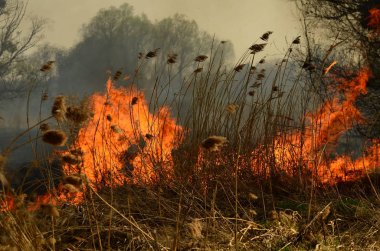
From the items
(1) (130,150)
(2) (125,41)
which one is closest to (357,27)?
(1) (130,150)

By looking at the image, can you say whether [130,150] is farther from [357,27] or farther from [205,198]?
[357,27]

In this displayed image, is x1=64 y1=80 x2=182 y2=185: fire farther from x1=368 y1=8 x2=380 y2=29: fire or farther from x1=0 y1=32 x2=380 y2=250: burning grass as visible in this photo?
x1=368 y1=8 x2=380 y2=29: fire

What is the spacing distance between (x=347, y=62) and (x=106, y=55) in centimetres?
3011

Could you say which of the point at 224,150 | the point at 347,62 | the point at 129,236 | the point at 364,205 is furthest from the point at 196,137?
the point at 347,62

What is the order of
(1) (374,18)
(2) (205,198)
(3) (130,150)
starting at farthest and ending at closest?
1. (1) (374,18)
2. (3) (130,150)
3. (2) (205,198)

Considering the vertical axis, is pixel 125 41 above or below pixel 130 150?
above

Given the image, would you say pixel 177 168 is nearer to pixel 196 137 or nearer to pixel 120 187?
pixel 196 137

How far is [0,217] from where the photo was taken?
2174 mm

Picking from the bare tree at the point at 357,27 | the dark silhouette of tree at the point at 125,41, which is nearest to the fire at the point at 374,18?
the bare tree at the point at 357,27

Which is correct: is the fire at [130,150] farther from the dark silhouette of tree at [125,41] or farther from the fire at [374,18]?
the dark silhouette of tree at [125,41]

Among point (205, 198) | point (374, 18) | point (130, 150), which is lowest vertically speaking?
point (130, 150)

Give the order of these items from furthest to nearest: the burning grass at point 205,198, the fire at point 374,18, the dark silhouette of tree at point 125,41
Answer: the dark silhouette of tree at point 125,41 → the fire at point 374,18 → the burning grass at point 205,198

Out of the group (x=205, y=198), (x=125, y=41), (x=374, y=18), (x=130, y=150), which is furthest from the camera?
(x=125, y=41)

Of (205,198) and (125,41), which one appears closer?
(205,198)
